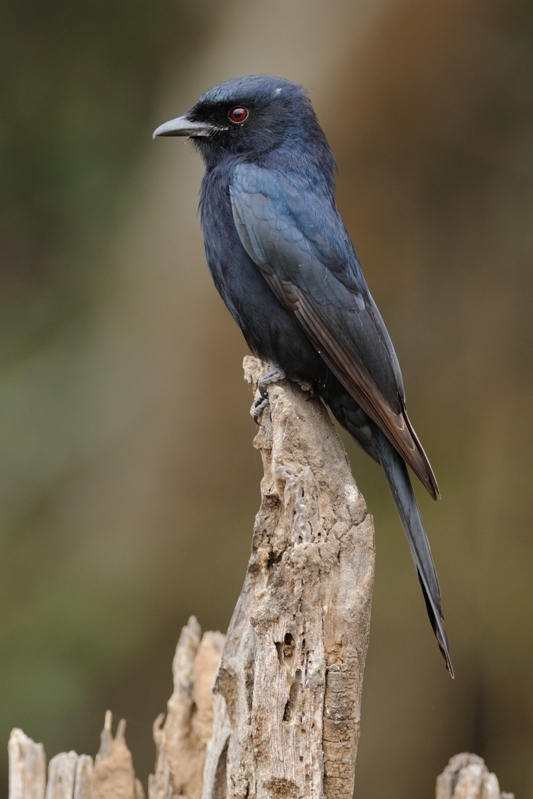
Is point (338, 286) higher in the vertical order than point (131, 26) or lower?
lower

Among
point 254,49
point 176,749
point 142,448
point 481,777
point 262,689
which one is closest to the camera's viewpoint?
point 262,689

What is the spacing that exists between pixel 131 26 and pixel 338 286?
3367mm

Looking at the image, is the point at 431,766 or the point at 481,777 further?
the point at 431,766

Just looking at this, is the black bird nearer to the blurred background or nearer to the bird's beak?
the bird's beak

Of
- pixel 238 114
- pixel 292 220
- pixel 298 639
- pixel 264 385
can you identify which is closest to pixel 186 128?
pixel 238 114

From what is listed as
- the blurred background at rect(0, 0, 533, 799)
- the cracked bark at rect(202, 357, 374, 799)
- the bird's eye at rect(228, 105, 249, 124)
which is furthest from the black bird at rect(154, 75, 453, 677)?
the blurred background at rect(0, 0, 533, 799)

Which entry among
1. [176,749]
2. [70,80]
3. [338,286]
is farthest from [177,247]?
[176,749]

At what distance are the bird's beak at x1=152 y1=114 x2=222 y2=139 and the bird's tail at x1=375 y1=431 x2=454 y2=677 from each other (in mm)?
1422

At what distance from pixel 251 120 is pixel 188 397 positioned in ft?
6.68

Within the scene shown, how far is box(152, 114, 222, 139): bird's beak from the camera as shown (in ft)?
12.3

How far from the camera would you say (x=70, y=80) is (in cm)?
Answer: 597

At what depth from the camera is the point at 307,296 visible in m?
3.39

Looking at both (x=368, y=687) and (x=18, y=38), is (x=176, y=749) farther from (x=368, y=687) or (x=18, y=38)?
(x=18, y=38)

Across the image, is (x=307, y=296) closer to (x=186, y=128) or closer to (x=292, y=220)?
(x=292, y=220)
